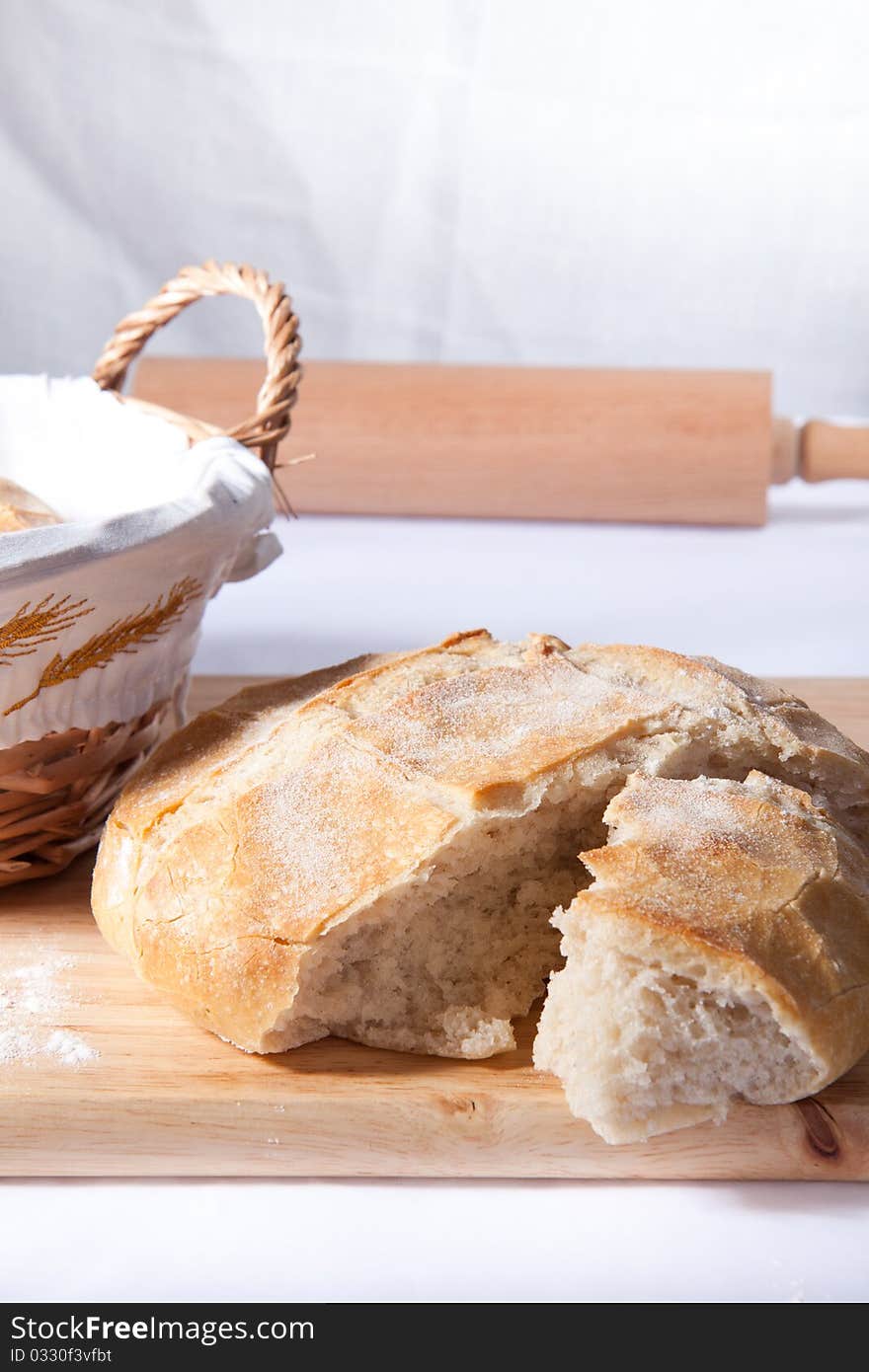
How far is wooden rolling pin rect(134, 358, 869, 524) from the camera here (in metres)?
3.49

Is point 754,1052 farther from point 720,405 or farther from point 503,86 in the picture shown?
point 503,86

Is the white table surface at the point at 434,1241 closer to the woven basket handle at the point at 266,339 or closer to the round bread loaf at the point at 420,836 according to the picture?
the round bread loaf at the point at 420,836

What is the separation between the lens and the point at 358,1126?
1441 mm

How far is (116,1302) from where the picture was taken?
133 centimetres

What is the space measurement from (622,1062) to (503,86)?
3.48 metres

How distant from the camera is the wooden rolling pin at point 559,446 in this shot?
349cm

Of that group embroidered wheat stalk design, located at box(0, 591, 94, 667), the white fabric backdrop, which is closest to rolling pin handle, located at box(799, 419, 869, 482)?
the white fabric backdrop

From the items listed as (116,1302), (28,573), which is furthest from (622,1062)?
(28,573)

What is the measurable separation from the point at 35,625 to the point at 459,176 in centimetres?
306

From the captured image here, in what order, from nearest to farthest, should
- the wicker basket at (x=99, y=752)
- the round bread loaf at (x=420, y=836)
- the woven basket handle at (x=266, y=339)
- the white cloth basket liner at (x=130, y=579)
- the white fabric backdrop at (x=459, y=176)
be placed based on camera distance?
the round bread loaf at (x=420, y=836), the white cloth basket liner at (x=130, y=579), the wicker basket at (x=99, y=752), the woven basket handle at (x=266, y=339), the white fabric backdrop at (x=459, y=176)

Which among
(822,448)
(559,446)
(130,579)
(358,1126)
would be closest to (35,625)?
(130,579)

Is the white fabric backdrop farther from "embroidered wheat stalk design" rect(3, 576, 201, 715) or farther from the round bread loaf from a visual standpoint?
the round bread loaf

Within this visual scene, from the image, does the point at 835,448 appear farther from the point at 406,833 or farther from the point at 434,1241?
the point at 434,1241

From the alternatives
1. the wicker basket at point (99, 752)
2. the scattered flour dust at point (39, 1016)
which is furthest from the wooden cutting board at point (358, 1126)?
the wicker basket at point (99, 752)
